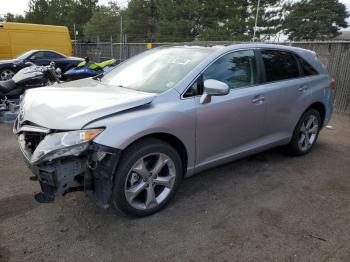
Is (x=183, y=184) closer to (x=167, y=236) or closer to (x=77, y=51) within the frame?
(x=167, y=236)

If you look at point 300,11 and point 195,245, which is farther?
point 300,11

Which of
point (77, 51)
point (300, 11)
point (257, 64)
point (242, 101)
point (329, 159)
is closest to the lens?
point (242, 101)

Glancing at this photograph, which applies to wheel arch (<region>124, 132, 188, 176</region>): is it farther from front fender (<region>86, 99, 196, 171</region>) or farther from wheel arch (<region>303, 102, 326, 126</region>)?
wheel arch (<region>303, 102, 326, 126</region>)

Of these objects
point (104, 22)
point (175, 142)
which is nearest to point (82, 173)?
point (175, 142)

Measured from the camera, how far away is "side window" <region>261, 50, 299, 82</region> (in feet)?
13.9

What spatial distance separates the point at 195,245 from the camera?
9.39 feet

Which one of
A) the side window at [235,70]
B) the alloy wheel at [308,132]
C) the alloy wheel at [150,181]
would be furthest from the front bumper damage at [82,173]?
the alloy wheel at [308,132]

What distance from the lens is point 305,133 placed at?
195 inches

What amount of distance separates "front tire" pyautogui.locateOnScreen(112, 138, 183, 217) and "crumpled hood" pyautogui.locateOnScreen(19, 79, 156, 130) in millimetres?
409

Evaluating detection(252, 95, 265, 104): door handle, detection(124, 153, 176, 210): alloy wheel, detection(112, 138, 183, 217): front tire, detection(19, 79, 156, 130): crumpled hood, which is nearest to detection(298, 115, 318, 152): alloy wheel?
detection(252, 95, 265, 104): door handle

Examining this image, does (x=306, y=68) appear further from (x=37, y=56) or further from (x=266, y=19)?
(x=266, y=19)

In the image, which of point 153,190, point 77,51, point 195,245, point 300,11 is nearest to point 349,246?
point 195,245

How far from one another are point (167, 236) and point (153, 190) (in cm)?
47

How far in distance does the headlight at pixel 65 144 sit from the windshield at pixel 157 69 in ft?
3.04
